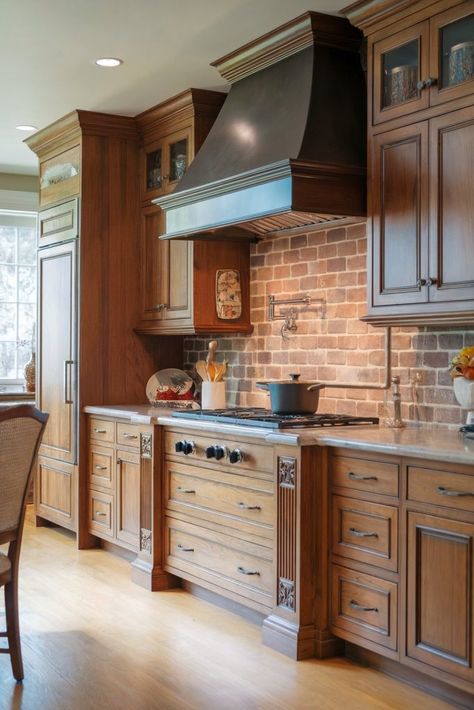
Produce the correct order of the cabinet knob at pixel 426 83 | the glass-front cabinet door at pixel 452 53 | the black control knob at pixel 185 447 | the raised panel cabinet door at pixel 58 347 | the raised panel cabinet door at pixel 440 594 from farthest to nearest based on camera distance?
the raised panel cabinet door at pixel 58 347
the black control knob at pixel 185 447
the cabinet knob at pixel 426 83
the glass-front cabinet door at pixel 452 53
the raised panel cabinet door at pixel 440 594

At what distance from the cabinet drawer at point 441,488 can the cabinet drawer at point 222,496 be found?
0.78 meters

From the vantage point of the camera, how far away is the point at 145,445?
4531 mm

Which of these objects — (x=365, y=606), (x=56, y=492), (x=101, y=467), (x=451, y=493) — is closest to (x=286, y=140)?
(x=451, y=493)

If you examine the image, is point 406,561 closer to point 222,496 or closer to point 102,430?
point 222,496

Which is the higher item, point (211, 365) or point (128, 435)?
point (211, 365)

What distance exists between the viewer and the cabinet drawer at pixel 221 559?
366 centimetres

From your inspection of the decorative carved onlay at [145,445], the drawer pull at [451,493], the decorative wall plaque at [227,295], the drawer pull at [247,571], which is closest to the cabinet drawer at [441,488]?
the drawer pull at [451,493]

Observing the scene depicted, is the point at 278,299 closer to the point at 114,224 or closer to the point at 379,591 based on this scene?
the point at 114,224

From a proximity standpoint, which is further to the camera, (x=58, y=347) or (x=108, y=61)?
(x=58, y=347)

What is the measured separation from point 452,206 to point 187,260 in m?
2.04

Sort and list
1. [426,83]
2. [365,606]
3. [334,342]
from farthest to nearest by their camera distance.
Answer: [334,342]
[426,83]
[365,606]

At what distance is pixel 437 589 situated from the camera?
9.45ft

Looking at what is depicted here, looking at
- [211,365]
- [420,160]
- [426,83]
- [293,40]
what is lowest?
[211,365]

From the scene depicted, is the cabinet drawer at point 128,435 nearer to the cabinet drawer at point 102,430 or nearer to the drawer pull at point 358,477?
the cabinet drawer at point 102,430
